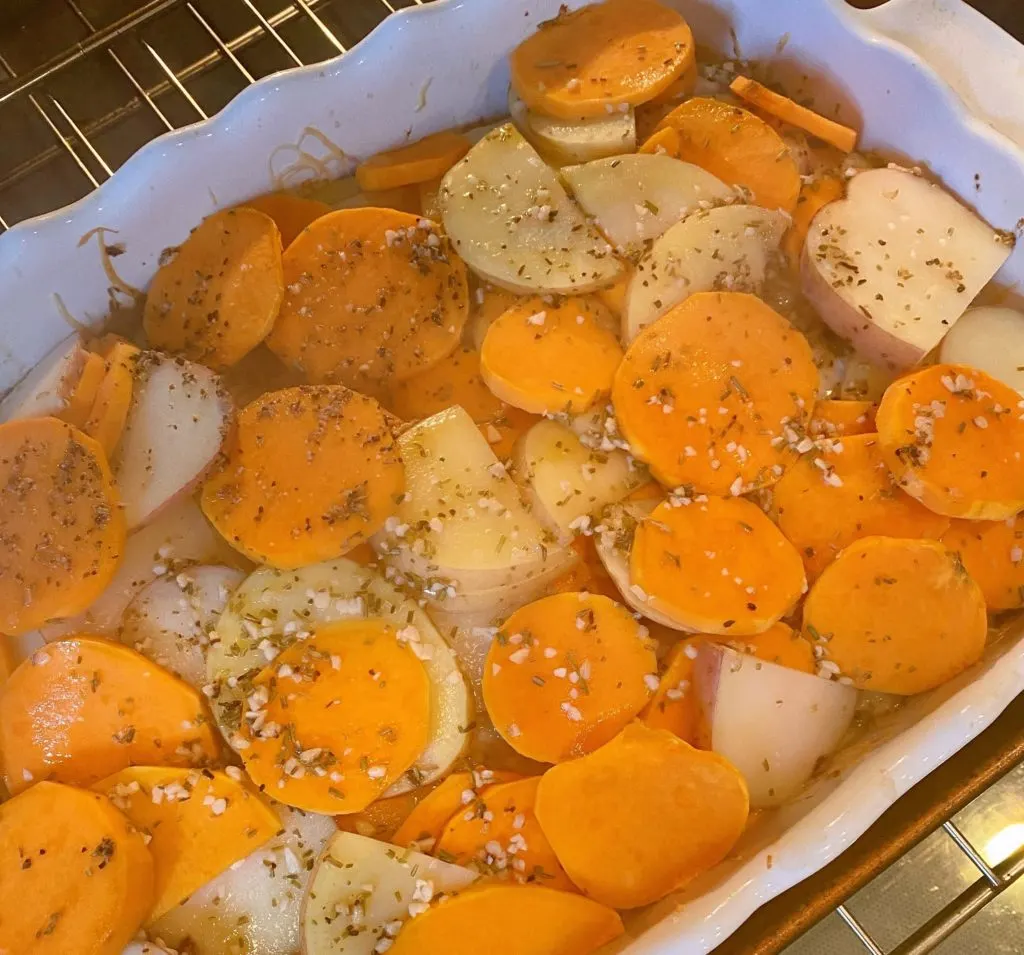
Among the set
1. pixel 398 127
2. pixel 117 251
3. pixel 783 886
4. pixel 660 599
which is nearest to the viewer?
pixel 783 886

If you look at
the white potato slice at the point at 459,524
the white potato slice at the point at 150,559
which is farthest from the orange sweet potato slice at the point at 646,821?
the white potato slice at the point at 150,559

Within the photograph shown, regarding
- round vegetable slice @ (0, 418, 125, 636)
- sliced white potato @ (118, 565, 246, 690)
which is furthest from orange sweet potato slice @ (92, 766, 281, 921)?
round vegetable slice @ (0, 418, 125, 636)

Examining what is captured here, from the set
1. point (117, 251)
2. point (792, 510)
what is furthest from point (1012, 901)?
point (117, 251)

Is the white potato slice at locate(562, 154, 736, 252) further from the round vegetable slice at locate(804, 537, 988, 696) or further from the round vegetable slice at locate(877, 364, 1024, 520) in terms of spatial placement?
the round vegetable slice at locate(804, 537, 988, 696)

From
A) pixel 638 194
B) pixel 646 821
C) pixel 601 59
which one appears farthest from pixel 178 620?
pixel 601 59

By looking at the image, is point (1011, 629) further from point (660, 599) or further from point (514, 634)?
point (514, 634)

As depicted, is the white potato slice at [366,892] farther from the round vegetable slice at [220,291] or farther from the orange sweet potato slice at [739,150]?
the orange sweet potato slice at [739,150]
